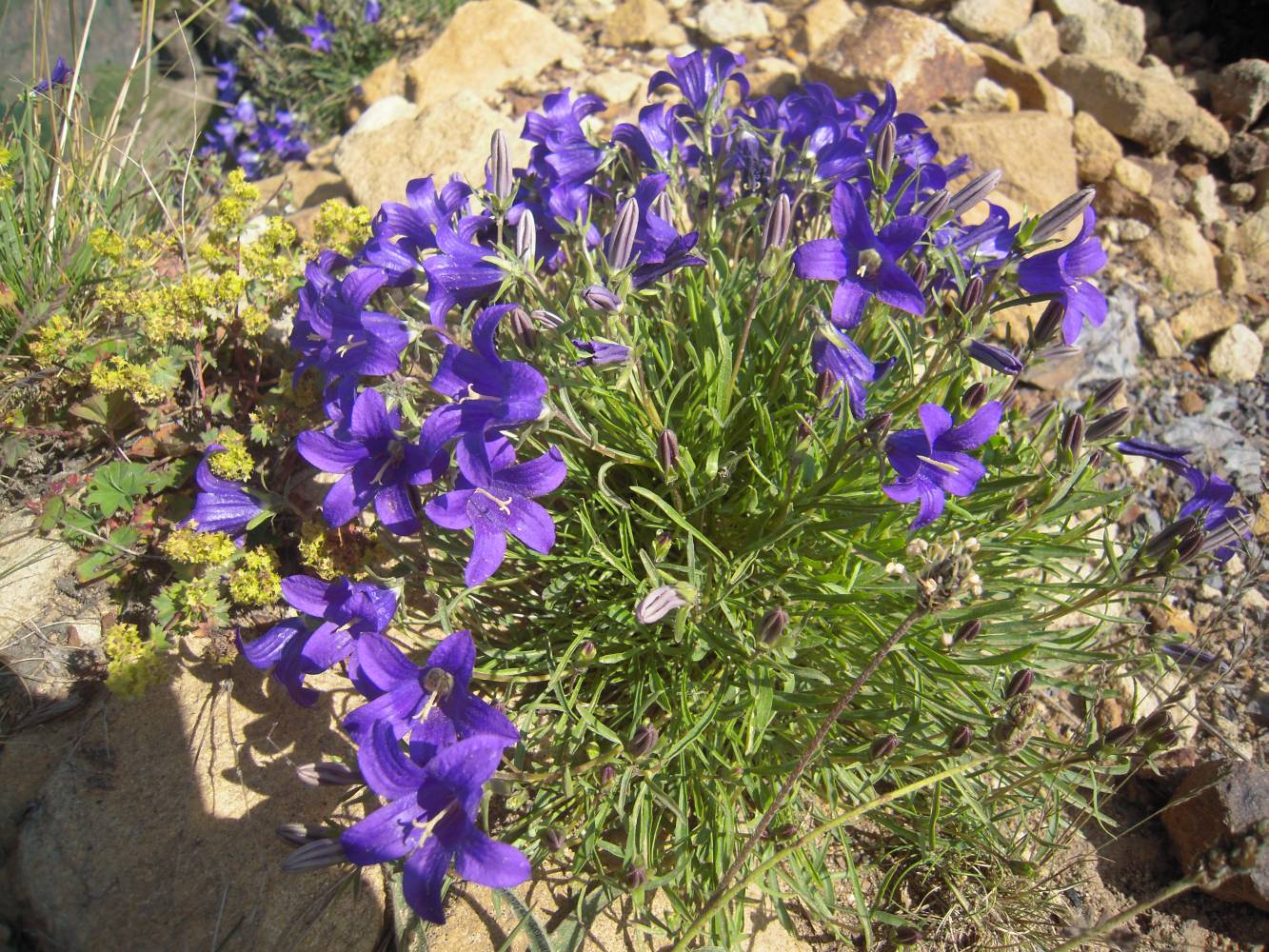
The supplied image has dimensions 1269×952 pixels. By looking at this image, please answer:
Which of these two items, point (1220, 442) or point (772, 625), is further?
point (1220, 442)

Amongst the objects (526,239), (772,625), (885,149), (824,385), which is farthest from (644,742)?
(885,149)

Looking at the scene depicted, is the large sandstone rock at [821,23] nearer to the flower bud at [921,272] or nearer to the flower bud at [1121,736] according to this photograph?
the flower bud at [921,272]

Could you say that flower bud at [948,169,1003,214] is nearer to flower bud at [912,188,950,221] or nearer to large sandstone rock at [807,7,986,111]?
flower bud at [912,188,950,221]

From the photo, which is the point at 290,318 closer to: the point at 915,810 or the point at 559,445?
the point at 559,445

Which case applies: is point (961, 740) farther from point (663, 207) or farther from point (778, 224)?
point (663, 207)

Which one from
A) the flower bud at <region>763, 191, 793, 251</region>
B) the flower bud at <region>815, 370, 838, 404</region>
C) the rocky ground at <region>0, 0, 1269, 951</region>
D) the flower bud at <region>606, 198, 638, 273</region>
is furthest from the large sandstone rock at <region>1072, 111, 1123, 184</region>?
the flower bud at <region>606, 198, 638, 273</region>

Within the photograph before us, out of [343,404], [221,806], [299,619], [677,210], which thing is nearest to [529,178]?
[677,210]
